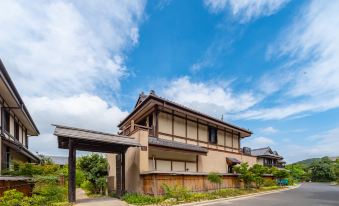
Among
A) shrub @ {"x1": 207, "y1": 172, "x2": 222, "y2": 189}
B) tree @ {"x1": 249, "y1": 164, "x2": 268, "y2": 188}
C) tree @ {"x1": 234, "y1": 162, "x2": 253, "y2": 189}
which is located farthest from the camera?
tree @ {"x1": 249, "y1": 164, "x2": 268, "y2": 188}

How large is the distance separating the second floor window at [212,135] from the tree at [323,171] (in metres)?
31.2

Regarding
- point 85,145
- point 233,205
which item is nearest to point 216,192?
point 233,205

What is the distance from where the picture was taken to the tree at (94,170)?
21.8 m

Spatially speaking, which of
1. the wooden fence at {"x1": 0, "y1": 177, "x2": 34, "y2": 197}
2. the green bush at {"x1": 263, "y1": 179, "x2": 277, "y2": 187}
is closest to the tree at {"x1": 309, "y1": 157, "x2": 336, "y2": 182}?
the green bush at {"x1": 263, "y1": 179, "x2": 277, "y2": 187}

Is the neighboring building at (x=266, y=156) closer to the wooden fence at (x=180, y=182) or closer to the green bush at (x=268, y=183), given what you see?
the green bush at (x=268, y=183)

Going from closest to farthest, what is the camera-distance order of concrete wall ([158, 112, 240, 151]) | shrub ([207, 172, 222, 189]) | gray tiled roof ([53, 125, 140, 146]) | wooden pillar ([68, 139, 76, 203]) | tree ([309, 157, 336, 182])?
1. gray tiled roof ([53, 125, 140, 146])
2. wooden pillar ([68, 139, 76, 203])
3. shrub ([207, 172, 222, 189])
4. concrete wall ([158, 112, 240, 151])
5. tree ([309, 157, 336, 182])

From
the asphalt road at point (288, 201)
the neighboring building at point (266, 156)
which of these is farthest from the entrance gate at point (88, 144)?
the neighboring building at point (266, 156)

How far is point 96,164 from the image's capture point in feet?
73.0

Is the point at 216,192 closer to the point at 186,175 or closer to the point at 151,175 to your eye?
the point at 186,175

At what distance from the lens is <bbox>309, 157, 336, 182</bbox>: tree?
4656 centimetres

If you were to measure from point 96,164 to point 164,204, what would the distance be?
386 inches

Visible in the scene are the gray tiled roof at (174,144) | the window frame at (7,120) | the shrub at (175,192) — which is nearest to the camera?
the shrub at (175,192)

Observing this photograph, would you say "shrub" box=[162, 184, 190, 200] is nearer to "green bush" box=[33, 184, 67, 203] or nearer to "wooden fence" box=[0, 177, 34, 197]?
"green bush" box=[33, 184, 67, 203]

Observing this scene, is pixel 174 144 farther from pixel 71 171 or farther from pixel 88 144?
pixel 71 171
